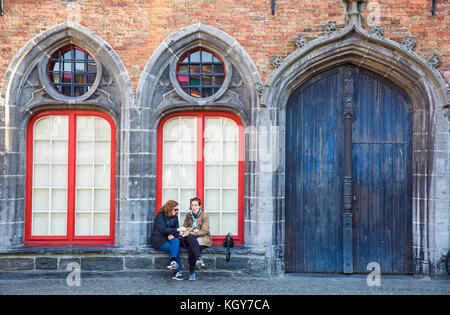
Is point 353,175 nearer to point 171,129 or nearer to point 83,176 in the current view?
point 171,129

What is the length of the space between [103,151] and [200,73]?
81.7 inches

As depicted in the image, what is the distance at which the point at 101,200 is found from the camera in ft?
25.2

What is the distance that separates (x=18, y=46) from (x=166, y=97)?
248cm

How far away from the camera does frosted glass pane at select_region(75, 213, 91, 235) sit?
25.1ft

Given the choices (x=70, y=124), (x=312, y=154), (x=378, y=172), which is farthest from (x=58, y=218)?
(x=378, y=172)

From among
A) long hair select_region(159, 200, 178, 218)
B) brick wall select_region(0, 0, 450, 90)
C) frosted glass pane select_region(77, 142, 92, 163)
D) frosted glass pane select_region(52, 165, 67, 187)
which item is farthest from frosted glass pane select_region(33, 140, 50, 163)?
long hair select_region(159, 200, 178, 218)

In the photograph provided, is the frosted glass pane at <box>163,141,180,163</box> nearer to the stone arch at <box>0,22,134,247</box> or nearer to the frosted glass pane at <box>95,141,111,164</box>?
the stone arch at <box>0,22,134,247</box>

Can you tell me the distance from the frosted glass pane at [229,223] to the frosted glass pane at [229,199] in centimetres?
12

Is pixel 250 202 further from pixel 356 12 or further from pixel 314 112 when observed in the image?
pixel 356 12

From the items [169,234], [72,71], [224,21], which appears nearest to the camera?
[169,234]

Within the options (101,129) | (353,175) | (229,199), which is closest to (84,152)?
(101,129)

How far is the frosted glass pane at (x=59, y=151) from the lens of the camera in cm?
764

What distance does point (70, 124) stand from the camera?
7.62 metres

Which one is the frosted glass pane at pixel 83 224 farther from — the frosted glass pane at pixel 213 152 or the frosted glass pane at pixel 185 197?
the frosted glass pane at pixel 213 152
